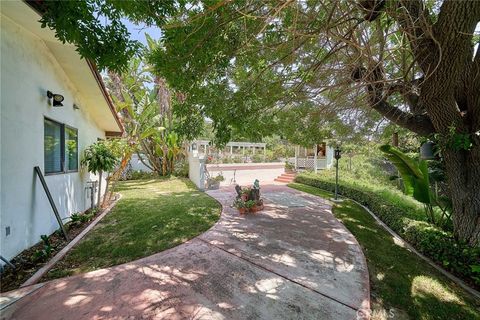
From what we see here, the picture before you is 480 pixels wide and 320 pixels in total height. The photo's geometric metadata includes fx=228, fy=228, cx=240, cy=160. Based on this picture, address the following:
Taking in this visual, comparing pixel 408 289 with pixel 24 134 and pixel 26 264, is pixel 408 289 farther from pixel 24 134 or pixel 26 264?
pixel 24 134

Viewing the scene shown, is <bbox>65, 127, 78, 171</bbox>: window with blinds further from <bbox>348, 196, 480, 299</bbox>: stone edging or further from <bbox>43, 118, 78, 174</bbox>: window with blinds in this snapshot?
<bbox>348, 196, 480, 299</bbox>: stone edging

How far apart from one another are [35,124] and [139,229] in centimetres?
331

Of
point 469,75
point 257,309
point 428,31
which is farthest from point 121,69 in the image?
point 469,75

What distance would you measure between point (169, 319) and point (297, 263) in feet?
8.19

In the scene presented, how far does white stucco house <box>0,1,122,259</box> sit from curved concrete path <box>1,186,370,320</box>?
1.76 metres

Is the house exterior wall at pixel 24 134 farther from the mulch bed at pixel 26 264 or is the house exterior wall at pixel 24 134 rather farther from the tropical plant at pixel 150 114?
the tropical plant at pixel 150 114

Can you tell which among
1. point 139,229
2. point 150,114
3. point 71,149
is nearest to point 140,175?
point 150,114

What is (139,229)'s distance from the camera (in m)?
6.05

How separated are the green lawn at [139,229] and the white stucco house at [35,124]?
0.98m

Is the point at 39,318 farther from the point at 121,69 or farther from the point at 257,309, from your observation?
the point at 121,69

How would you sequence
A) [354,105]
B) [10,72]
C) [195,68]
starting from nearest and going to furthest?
[10,72], [195,68], [354,105]

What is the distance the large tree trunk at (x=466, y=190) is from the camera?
178 inches

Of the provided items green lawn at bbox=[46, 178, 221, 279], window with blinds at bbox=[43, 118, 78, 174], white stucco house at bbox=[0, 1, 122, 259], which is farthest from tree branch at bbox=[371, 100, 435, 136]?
window with blinds at bbox=[43, 118, 78, 174]

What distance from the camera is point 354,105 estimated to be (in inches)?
237
